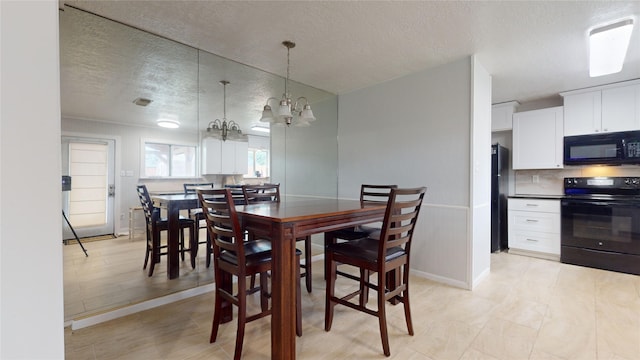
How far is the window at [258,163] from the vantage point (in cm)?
315

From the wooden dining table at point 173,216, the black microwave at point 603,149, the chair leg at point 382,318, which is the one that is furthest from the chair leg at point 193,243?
the black microwave at point 603,149

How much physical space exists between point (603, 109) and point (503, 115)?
3.50ft

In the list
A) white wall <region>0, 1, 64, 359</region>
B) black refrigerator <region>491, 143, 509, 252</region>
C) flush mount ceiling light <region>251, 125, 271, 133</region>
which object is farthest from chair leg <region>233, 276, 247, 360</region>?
black refrigerator <region>491, 143, 509, 252</region>

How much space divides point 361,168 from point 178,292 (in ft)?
8.20

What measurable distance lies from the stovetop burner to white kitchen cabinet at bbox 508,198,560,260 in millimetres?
376

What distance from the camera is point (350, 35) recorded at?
2318 mm

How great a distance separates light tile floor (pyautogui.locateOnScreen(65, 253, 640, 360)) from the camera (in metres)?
1.69

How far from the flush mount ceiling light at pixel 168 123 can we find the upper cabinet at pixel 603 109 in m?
4.80

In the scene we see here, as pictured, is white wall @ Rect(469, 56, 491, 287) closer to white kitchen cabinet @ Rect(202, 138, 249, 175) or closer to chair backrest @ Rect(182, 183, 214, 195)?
white kitchen cabinet @ Rect(202, 138, 249, 175)

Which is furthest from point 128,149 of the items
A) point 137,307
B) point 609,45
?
point 609,45

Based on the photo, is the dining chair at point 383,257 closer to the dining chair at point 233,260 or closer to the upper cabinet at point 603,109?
the dining chair at point 233,260

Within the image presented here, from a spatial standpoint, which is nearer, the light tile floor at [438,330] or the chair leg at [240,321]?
the chair leg at [240,321]

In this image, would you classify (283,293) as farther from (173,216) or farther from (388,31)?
(388,31)

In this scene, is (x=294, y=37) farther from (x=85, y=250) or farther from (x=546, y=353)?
(x=546, y=353)
